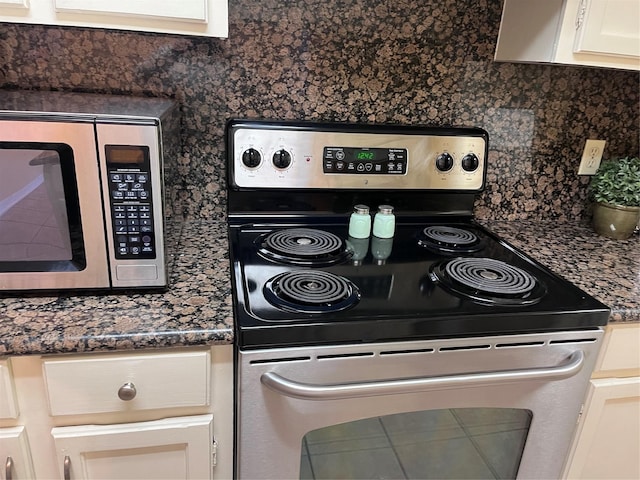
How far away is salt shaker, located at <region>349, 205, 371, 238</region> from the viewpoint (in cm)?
127

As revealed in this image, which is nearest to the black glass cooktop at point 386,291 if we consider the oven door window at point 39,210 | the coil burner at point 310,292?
the coil burner at point 310,292

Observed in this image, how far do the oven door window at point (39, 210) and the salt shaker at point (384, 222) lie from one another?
2.32 ft

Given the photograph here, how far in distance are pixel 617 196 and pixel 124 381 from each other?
1.34 metres

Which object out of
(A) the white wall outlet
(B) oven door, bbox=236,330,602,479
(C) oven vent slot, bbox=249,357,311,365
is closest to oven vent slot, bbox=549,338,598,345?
(B) oven door, bbox=236,330,602,479

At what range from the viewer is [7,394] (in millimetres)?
826

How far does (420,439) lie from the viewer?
1025 millimetres

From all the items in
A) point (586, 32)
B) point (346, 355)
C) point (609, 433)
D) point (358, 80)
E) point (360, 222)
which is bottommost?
point (609, 433)

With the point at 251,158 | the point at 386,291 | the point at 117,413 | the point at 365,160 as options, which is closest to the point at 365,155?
the point at 365,160

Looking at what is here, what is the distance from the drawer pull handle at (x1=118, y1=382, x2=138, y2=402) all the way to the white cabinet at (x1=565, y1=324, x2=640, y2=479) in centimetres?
95

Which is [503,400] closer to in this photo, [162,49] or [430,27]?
[430,27]

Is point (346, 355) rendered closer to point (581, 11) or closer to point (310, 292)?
point (310, 292)

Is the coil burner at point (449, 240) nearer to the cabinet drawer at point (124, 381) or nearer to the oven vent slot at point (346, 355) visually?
the oven vent slot at point (346, 355)

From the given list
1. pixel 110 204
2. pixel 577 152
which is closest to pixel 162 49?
pixel 110 204

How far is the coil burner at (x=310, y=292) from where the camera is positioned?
915 mm
